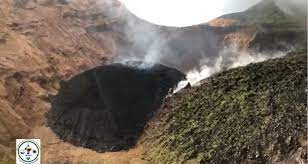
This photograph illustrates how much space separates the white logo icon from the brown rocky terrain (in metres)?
0.48

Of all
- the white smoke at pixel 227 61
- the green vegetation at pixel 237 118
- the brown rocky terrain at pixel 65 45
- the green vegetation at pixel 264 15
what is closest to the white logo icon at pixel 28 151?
the brown rocky terrain at pixel 65 45

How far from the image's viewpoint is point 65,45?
3531cm

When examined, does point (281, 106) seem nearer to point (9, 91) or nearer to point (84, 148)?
point (84, 148)

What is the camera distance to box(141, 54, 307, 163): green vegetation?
24609 mm

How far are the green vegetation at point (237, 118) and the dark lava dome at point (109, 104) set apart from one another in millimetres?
1100

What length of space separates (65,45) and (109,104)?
19.6 feet

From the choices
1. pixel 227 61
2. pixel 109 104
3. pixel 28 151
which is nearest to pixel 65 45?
pixel 109 104

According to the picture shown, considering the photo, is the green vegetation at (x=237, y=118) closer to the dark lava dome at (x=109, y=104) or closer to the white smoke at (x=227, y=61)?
the dark lava dome at (x=109, y=104)

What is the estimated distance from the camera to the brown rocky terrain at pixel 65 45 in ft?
97.5

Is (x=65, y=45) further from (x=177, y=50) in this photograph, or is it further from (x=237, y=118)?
(x=237, y=118)

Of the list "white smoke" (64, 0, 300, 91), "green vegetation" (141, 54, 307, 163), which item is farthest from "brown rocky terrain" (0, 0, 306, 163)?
"green vegetation" (141, 54, 307, 163)

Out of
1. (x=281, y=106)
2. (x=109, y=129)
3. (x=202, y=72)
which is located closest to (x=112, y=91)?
(x=109, y=129)

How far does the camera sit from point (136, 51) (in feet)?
120

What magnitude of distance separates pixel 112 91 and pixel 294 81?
1000 cm
